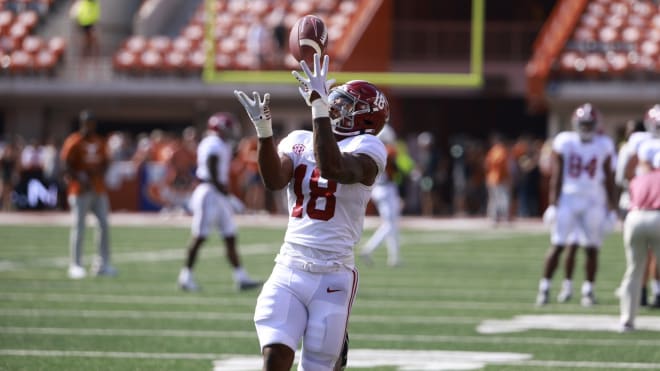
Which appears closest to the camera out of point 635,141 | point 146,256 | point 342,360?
point 342,360

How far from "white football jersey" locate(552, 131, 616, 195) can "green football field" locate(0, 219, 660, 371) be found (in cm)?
114

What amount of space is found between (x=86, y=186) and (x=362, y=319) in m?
4.97

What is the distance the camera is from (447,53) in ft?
97.1

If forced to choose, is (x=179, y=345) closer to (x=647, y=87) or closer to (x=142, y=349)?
(x=142, y=349)

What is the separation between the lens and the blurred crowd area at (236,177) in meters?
28.3

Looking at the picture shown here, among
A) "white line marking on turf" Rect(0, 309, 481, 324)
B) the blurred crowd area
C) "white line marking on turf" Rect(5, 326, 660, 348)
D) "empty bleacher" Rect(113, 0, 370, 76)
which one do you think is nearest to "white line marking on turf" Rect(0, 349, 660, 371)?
"white line marking on turf" Rect(5, 326, 660, 348)

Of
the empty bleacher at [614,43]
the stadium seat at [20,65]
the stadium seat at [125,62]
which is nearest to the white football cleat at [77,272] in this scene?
the empty bleacher at [614,43]

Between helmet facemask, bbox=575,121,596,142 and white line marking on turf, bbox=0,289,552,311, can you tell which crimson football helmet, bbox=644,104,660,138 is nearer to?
helmet facemask, bbox=575,121,596,142

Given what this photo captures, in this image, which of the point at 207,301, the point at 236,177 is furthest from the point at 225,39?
the point at 207,301

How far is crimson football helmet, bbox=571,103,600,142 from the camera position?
466 inches

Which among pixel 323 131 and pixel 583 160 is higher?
pixel 323 131

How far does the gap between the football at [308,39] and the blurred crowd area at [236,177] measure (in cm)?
2190

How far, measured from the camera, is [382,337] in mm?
9672

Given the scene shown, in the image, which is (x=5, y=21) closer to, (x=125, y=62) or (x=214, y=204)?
(x=125, y=62)
